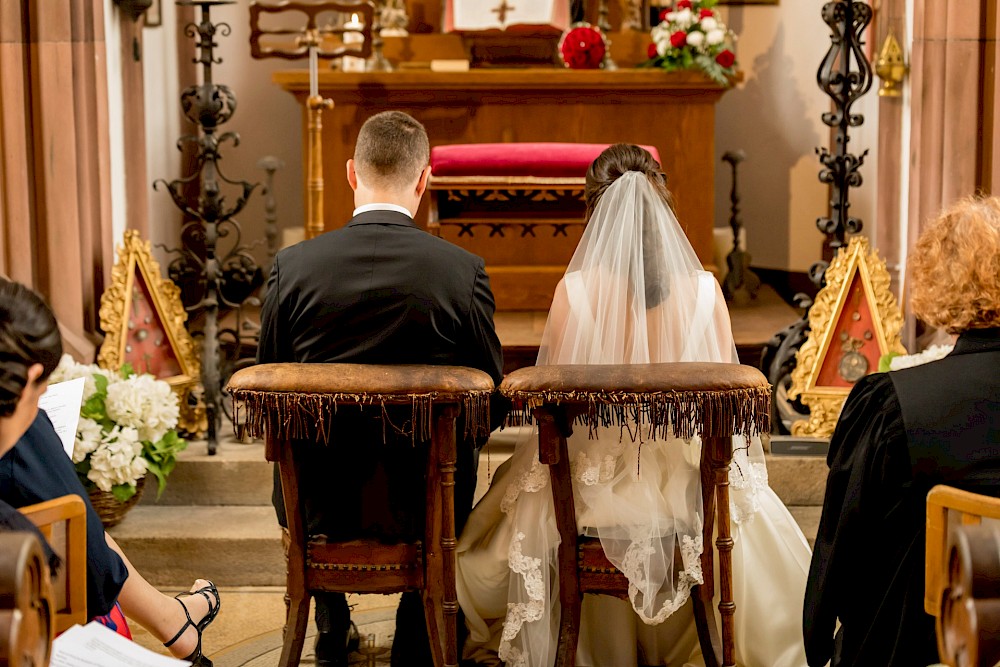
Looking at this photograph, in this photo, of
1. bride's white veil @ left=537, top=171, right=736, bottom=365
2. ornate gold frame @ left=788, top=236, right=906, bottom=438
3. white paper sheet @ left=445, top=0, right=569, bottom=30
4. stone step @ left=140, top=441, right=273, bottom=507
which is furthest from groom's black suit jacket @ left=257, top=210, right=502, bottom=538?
white paper sheet @ left=445, top=0, right=569, bottom=30

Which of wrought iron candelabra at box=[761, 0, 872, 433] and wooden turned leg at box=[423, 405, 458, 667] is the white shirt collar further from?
wrought iron candelabra at box=[761, 0, 872, 433]

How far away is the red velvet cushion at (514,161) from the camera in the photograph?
562 cm

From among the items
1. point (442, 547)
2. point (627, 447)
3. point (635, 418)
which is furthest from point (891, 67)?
point (442, 547)

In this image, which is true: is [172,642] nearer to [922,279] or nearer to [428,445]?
[428,445]

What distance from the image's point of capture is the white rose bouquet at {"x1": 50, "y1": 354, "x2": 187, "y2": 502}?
14.0ft

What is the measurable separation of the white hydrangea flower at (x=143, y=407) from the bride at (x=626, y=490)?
1505 mm

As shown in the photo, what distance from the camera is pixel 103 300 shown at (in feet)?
16.1

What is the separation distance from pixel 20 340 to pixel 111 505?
262cm

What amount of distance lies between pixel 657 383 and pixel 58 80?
→ 126 inches

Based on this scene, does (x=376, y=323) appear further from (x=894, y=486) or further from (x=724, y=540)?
(x=894, y=486)

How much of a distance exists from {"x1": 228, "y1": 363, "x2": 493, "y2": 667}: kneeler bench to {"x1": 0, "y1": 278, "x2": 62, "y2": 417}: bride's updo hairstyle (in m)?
0.86

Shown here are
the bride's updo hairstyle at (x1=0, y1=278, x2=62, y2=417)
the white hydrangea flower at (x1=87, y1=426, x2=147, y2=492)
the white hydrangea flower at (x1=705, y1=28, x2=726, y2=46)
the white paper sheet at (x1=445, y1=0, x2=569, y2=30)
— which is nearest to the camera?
the bride's updo hairstyle at (x1=0, y1=278, x2=62, y2=417)

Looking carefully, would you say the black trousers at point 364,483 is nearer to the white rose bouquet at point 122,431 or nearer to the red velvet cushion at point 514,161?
the white rose bouquet at point 122,431

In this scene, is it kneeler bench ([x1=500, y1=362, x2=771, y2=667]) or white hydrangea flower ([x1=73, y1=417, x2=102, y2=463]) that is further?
white hydrangea flower ([x1=73, y1=417, x2=102, y2=463])
